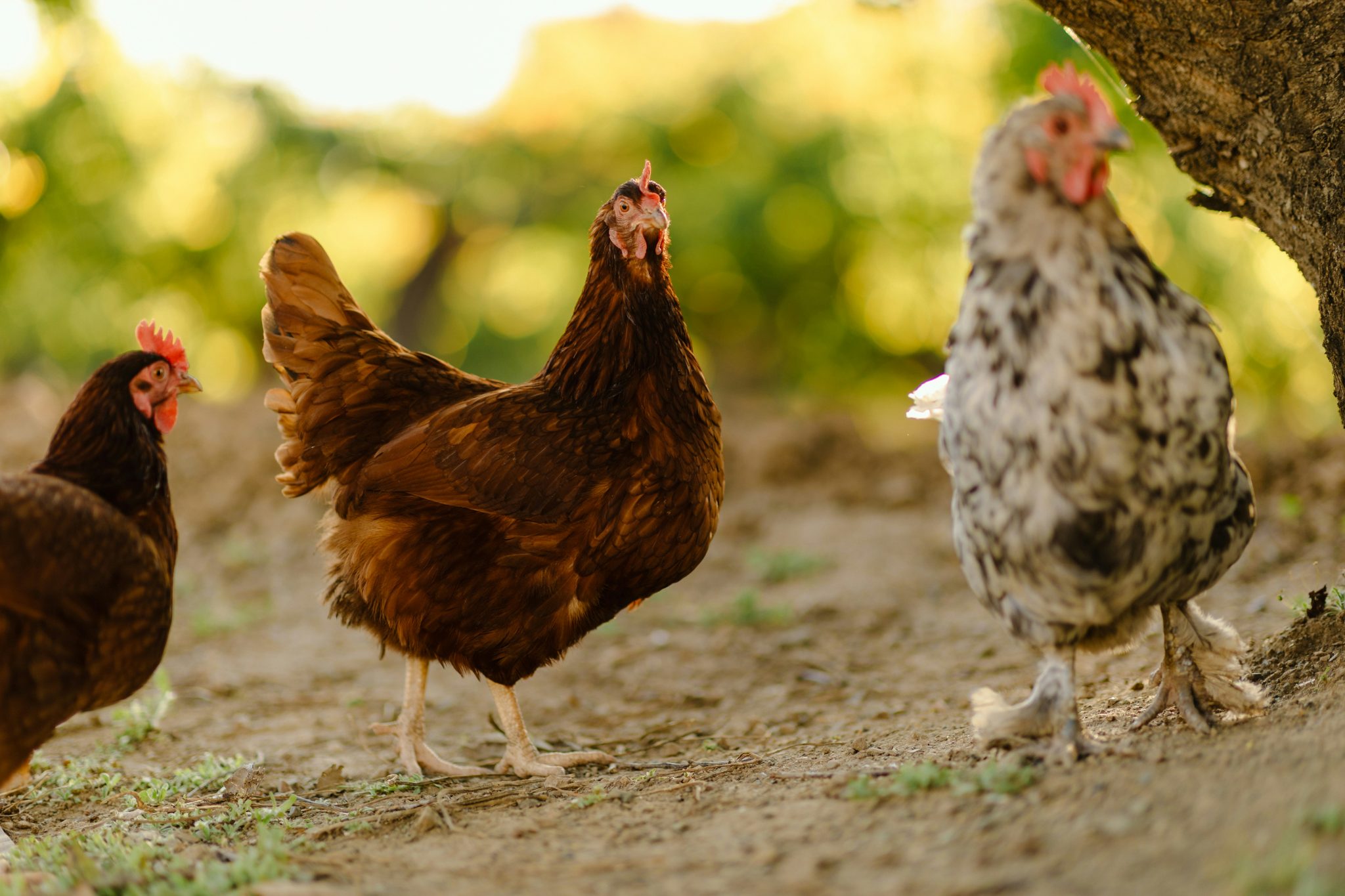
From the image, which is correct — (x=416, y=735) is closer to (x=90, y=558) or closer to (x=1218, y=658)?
(x=90, y=558)

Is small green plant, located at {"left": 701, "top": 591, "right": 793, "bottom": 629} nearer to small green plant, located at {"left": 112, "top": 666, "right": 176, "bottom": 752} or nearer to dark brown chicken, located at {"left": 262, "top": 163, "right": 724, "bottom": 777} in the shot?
dark brown chicken, located at {"left": 262, "top": 163, "right": 724, "bottom": 777}

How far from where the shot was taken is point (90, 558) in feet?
8.84

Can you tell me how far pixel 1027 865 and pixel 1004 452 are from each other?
875 millimetres

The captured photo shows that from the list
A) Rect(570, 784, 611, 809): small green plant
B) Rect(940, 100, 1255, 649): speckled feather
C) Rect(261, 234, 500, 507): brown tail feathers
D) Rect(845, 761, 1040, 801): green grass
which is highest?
Rect(261, 234, 500, 507): brown tail feathers

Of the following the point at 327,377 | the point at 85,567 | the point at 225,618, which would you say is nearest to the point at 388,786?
the point at 85,567

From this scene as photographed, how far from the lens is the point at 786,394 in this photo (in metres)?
9.59

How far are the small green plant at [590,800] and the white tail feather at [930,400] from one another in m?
1.38

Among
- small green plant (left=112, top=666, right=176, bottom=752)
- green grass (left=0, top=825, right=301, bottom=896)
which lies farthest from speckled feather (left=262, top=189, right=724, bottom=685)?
small green plant (left=112, top=666, right=176, bottom=752)

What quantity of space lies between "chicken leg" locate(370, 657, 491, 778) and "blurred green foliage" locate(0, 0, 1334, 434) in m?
5.81

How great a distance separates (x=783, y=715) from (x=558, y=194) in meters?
6.78

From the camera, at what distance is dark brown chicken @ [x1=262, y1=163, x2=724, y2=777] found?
344 centimetres

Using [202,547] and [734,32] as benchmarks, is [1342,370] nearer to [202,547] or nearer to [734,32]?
[202,547]

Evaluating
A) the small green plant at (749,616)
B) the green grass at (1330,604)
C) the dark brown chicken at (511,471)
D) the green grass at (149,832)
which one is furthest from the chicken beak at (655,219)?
the small green plant at (749,616)

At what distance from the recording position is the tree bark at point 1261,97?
9.82ft
